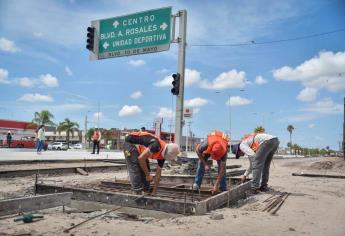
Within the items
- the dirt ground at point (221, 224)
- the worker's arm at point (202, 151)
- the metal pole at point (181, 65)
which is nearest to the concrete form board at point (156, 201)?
the dirt ground at point (221, 224)

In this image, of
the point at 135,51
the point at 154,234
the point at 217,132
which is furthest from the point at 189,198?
the point at 135,51

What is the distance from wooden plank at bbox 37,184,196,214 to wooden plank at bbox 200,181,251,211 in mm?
392

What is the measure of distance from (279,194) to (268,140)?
3.98 ft

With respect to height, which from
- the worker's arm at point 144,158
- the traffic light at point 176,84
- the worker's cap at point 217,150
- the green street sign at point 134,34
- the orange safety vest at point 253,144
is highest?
the green street sign at point 134,34

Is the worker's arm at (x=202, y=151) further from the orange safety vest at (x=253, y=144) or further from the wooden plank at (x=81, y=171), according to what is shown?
the wooden plank at (x=81, y=171)

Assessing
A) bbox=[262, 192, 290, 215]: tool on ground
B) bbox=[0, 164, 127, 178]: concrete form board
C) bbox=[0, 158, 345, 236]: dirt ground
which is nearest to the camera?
bbox=[0, 158, 345, 236]: dirt ground

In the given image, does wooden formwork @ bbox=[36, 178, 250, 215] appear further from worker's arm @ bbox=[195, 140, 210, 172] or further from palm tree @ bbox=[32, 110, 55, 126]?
palm tree @ bbox=[32, 110, 55, 126]

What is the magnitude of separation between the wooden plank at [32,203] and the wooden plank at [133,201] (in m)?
0.76

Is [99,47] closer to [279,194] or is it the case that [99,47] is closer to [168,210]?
[279,194]

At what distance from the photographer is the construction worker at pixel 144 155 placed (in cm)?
736

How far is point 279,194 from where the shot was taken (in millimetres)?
9109

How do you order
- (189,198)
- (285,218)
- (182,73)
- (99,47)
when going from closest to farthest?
(285,218) → (189,198) → (182,73) → (99,47)

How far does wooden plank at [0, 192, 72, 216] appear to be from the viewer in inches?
226

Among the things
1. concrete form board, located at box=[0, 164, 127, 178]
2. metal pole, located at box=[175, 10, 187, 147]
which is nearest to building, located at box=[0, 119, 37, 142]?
metal pole, located at box=[175, 10, 187, 147]
